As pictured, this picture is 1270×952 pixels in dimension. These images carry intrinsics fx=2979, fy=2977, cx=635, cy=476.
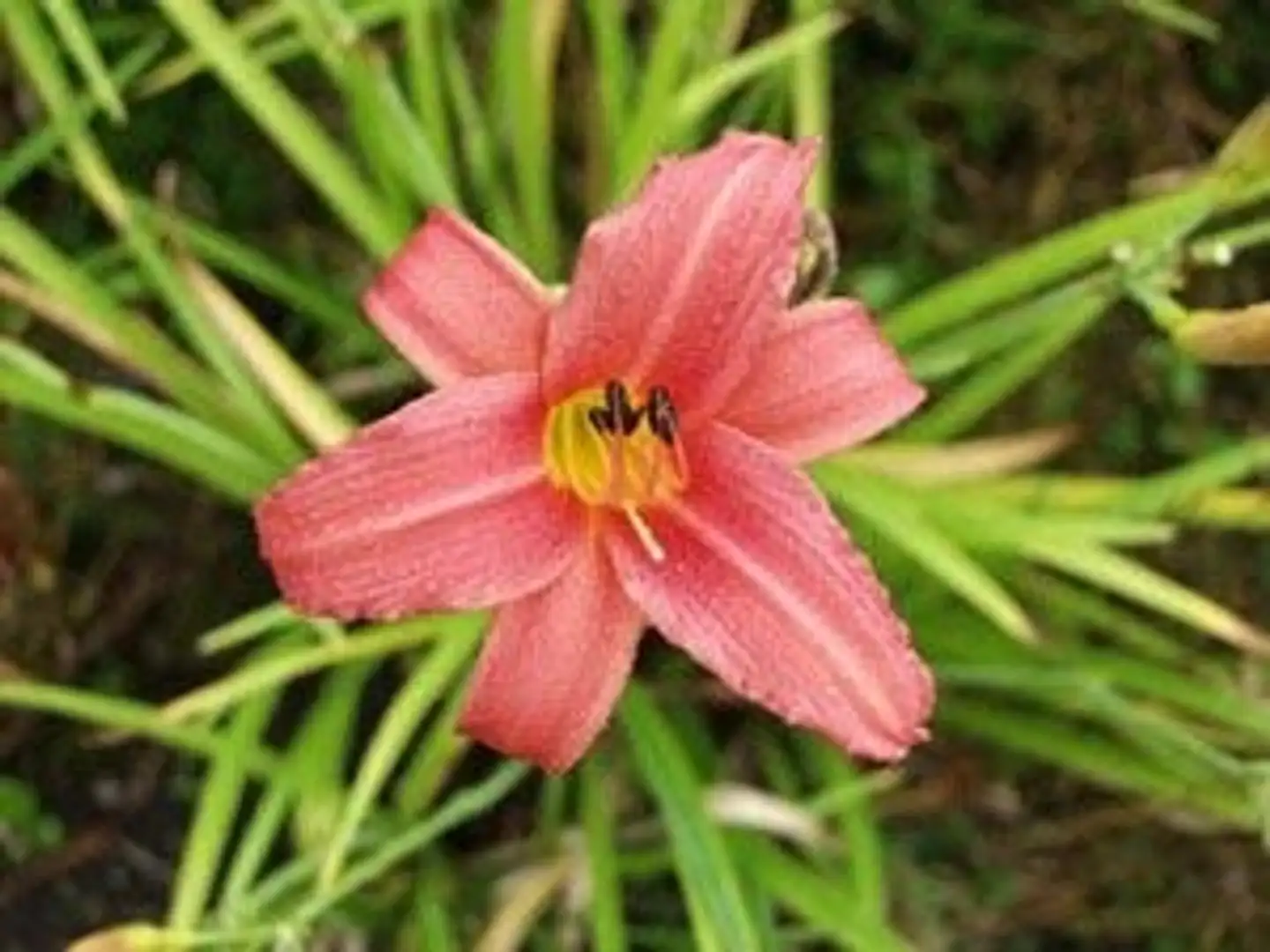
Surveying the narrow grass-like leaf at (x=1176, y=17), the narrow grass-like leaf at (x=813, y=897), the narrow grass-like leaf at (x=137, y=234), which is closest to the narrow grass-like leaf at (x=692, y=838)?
the narrow grass-like leaf at (x=813, y=897)

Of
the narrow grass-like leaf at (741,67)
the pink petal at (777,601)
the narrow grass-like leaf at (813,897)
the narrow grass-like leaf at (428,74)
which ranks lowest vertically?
the narrow grass-like leaf at (813,897)

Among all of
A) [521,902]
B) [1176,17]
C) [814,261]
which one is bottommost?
[521,902]

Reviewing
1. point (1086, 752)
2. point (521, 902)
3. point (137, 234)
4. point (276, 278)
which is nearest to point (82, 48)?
point (137, 234)

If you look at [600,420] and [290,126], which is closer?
[600,420]

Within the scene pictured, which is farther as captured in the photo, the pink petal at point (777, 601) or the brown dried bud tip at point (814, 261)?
the brown dried bud tip at point (814, 261)

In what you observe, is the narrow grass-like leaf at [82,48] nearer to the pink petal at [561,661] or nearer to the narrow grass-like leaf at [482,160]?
the narrow grass-like leaf at [482,160]

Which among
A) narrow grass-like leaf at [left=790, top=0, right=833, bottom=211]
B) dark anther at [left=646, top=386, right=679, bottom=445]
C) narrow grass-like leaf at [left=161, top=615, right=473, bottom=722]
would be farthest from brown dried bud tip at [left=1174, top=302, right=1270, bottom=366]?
narrow grass-like leaf at [left=161, top=615, right=473, bottom=722]

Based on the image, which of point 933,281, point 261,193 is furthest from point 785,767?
point 261,193

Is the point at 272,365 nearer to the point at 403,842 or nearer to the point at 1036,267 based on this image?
the point at 403,842
